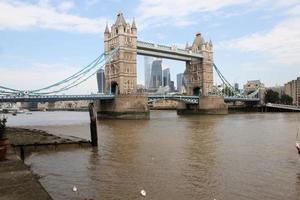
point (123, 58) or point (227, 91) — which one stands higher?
point (123, 58)

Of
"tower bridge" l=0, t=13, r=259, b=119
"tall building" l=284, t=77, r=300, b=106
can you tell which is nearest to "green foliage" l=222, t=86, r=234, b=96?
"tower bridge" l=0, t=13, r=259, b=119

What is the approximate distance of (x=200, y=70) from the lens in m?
88.5

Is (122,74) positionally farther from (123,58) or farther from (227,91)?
(227,91)

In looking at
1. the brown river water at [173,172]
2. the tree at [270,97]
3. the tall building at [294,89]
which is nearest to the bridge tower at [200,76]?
the tree at [270,97]

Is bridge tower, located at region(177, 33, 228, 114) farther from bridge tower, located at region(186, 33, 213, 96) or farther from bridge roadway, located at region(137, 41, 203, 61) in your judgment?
bridge roadway, located at region(137, 41, 203, 61)

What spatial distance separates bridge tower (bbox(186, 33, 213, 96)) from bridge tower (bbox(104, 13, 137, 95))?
23059 millimetres

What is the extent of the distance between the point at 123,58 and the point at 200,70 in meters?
26.8

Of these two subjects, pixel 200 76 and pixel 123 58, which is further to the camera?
pixel 200 76

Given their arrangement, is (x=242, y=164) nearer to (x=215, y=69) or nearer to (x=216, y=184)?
(x=216, y=184)

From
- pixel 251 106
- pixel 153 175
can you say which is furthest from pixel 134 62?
pixel 153 175

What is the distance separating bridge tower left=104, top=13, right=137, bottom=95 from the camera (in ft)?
221

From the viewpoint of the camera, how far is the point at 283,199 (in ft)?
34.3

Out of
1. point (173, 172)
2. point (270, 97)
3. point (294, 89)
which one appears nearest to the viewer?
point (173, 172)

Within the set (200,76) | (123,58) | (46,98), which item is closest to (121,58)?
(123,58)
